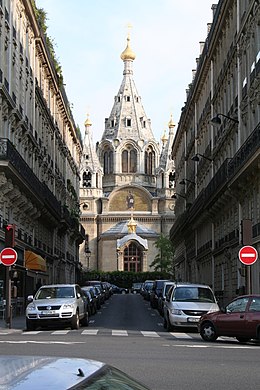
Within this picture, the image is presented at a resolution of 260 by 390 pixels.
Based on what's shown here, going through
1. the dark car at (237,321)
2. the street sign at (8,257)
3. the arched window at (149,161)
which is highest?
the arched window at (149,161)

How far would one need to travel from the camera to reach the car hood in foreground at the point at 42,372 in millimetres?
3043

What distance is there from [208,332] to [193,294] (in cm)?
594

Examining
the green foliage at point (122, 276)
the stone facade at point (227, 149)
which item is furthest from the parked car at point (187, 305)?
the green foliage at point (122, 276)

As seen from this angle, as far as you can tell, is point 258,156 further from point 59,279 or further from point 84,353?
point 59,279

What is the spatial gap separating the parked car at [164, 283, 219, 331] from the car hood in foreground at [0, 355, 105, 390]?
22464 mm

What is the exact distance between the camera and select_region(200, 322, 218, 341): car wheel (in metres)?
21.2

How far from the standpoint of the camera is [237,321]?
20.4 meters

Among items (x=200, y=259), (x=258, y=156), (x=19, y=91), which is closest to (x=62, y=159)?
(x=200, y=259)

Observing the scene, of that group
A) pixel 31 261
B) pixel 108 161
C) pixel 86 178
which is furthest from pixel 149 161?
pixel 31 261

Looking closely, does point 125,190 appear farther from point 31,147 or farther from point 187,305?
point 187,305

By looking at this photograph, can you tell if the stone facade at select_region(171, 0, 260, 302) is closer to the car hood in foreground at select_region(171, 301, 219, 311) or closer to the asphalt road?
the car hood in foreground at select_region(171, 301, 219, 311)

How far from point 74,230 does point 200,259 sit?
16.1 m

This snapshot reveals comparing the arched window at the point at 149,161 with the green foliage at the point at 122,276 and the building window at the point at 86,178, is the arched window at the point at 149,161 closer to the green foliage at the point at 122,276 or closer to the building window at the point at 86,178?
the building window at the point at 86,178

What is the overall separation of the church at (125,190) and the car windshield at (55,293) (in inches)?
3844
